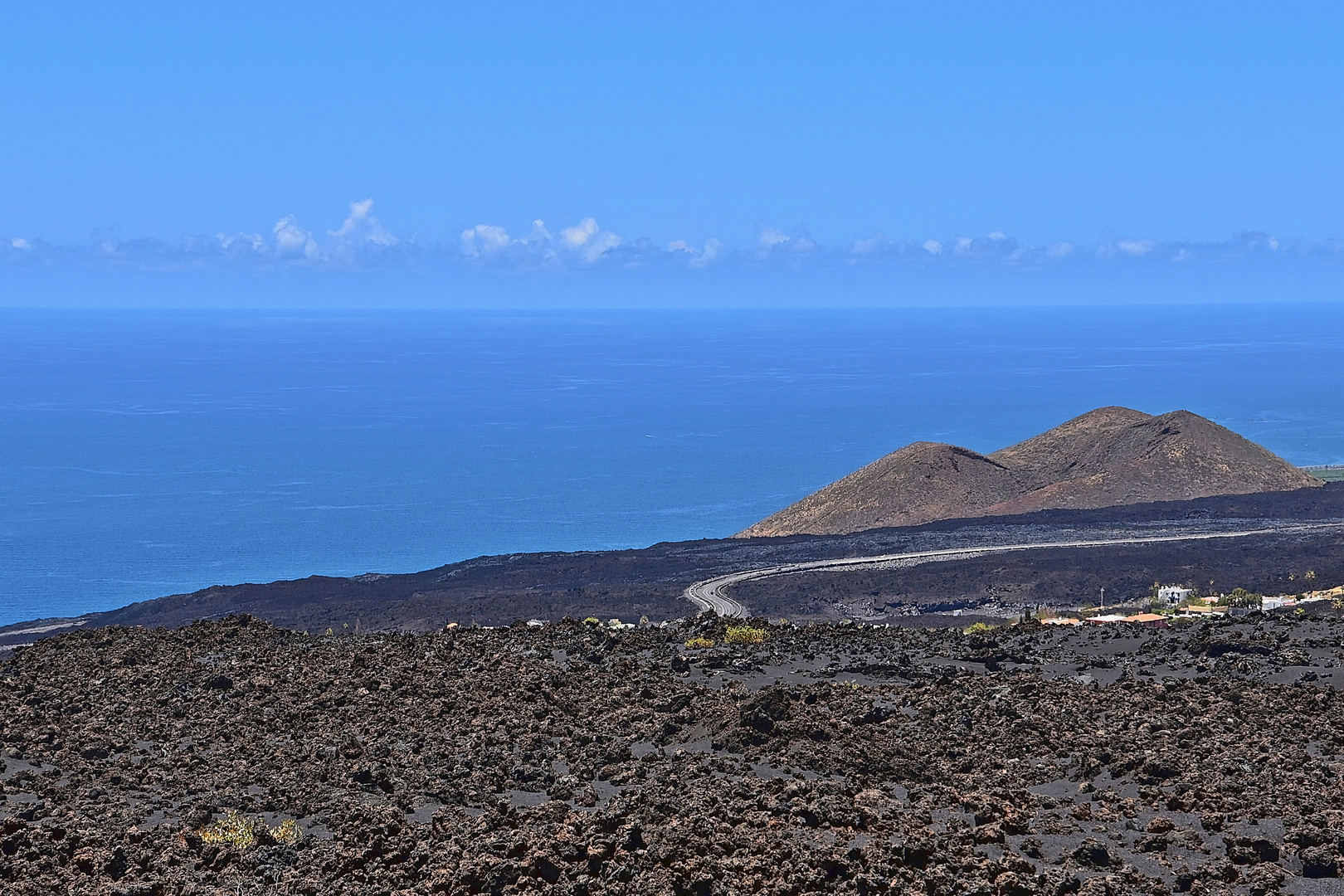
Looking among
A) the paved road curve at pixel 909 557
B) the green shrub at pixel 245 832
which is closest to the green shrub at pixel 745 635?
the green shrub at pixel 245 832

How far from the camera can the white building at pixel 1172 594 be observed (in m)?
47.7

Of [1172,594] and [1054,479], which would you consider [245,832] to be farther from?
[1054,479]

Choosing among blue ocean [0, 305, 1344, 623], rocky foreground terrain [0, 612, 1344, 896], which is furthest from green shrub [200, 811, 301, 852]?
blue ocean [0, 305, 1344, 623]

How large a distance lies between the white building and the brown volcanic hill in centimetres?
3093

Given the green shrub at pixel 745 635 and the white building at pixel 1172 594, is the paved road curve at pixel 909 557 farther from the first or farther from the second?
the green shrub at pixel 745 635

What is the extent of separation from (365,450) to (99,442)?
3157 centimetres

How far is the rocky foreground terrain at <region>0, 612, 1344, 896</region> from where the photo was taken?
36.1 feet

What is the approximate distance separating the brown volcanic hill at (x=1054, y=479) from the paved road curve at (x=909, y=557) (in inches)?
569

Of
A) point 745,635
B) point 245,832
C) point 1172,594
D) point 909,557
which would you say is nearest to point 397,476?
point 909,557

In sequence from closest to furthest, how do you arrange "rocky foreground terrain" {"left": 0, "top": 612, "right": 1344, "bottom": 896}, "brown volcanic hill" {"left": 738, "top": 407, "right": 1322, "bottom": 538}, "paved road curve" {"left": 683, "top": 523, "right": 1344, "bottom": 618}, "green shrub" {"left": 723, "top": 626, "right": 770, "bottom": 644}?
"rocky foreground terrain" {"left": 0, "top": 612, "right": 1344, "bottom": 896} → "green shrub" {"left": 723, "top": 626, "right": 770, "bottom": 644} → "paved road curve" {"left": 683, "top": 523, "right": 1344, "bottom": 618} → "brown volcanic hill" {"left": 738, "top": 407, "right": 1322, "bottom": 538}

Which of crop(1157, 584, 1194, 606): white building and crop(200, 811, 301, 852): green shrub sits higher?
crop(200, 811, 301, 852): green shrub

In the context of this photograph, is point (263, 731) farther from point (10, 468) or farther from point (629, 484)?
point (10, 468)

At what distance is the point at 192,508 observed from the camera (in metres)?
111

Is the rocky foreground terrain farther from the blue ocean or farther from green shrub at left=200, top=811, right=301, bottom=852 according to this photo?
the blue ocean
